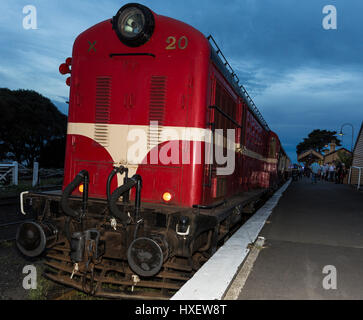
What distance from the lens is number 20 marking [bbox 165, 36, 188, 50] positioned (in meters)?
4.45

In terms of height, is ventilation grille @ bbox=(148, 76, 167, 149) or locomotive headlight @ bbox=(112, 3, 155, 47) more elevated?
locomotive headlight @ bbox=(112, 3, 155, 47)

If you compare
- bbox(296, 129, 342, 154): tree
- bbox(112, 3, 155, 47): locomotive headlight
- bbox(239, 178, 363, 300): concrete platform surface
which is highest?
bbox(296, 129, 342, 154): tree

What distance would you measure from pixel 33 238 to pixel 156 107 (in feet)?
7.53

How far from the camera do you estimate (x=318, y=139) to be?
92125 mm

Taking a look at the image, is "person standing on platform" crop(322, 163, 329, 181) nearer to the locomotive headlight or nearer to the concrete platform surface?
the concrete platform surface

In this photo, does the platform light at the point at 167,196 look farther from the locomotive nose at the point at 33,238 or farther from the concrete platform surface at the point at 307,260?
the locomotive nose at the point at 33,238

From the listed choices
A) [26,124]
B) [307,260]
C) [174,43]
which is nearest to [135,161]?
[174,43]

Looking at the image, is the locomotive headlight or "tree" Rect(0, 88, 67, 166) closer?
the locomotive headlight

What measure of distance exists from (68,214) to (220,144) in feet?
8.17

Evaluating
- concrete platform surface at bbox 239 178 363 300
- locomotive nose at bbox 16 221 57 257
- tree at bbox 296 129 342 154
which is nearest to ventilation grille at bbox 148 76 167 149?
locomotive nose at bbox 16 221 57 257

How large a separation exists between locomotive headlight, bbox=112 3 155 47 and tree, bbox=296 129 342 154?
91.1 metres

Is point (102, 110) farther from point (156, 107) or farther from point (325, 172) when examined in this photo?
point (325, 172)

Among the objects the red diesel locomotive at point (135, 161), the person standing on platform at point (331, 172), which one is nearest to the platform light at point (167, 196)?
the red diesel locomotive at point (135, 161)

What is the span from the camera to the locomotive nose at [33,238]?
4.02 meters
